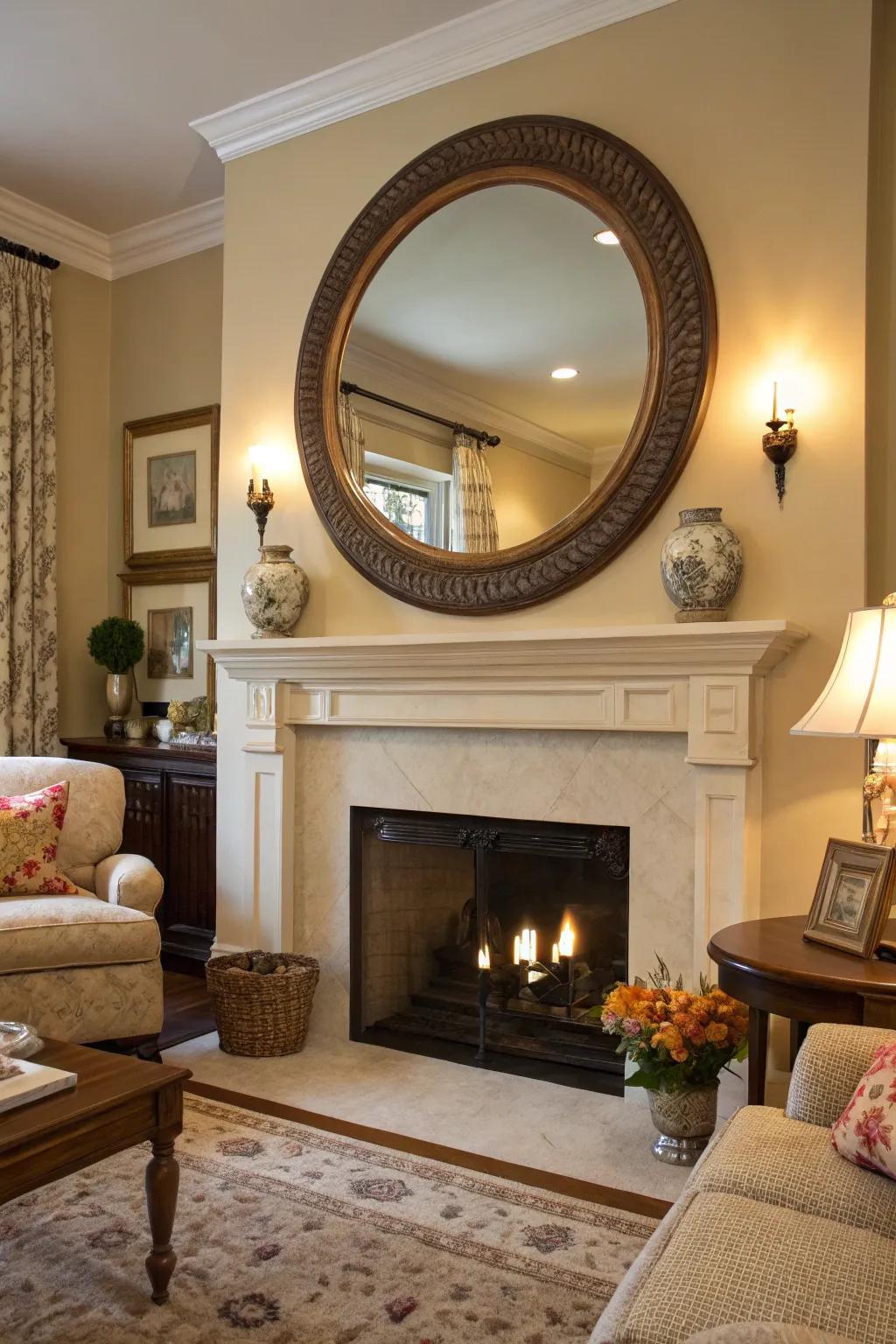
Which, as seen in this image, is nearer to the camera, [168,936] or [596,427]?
[596,427]

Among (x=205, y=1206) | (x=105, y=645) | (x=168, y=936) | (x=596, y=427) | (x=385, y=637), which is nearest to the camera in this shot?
(x=205, y=1206)

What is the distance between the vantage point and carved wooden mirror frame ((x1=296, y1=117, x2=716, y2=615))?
115 inches

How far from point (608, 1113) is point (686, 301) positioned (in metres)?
2.25

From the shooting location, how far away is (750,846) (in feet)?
9.12

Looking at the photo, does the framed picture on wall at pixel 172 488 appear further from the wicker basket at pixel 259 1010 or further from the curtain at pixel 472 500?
the wicker basket at pixel 259 1010

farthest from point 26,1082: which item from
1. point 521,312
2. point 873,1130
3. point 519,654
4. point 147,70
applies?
point 147,70

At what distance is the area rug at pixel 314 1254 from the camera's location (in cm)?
192

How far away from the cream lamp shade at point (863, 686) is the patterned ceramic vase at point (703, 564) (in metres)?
0.54

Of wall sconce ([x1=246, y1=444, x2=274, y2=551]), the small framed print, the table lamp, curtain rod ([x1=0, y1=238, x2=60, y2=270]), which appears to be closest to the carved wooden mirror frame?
wall sconce ([x1=246, y1=444, x2=274, y2=551])

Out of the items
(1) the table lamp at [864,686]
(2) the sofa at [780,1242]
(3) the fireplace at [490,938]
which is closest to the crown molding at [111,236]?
(3) the fireplace at [490,938]

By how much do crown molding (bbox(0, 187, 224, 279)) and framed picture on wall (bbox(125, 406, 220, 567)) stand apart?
29.2 inches

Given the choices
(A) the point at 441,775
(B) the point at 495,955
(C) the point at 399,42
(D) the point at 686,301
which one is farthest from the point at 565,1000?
(C) the point at 399,42

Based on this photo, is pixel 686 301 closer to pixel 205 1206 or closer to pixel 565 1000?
pixel 565 1000

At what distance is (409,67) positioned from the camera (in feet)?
11.2
